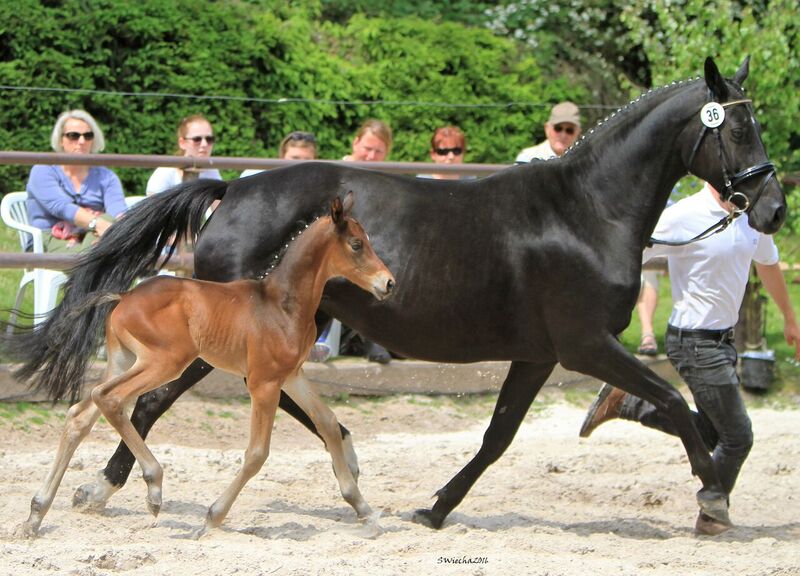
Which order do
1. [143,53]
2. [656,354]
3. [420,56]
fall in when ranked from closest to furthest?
[656,354] < [143,53] < [420,56]

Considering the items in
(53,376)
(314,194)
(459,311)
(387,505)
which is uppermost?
(314,194)

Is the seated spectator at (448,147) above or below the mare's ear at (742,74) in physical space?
below

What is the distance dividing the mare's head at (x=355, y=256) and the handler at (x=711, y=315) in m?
1.43

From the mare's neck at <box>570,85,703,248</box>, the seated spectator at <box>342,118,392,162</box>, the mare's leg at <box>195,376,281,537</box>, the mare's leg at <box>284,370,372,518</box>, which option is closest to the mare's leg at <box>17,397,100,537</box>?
the mare's leg at <box>195,376,281,537</box>

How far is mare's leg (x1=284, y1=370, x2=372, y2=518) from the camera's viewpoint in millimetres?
5016

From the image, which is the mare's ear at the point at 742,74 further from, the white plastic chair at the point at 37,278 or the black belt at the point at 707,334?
the white plastic chair at the point at 37,278

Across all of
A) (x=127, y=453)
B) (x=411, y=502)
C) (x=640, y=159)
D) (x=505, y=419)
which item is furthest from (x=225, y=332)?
(x=640, y=159)

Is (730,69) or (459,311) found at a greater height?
(730,69)

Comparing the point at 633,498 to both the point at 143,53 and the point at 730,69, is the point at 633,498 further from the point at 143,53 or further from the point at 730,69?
the point at 143,53

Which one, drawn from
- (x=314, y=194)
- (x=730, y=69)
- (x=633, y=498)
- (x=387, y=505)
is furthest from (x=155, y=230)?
(x=730, y=69)

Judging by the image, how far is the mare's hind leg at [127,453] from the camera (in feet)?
17.2

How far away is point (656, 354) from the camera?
28.1 ft

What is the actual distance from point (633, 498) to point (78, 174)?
3.77m

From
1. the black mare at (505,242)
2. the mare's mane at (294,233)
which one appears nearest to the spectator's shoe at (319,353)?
the black mare at (505,242)
